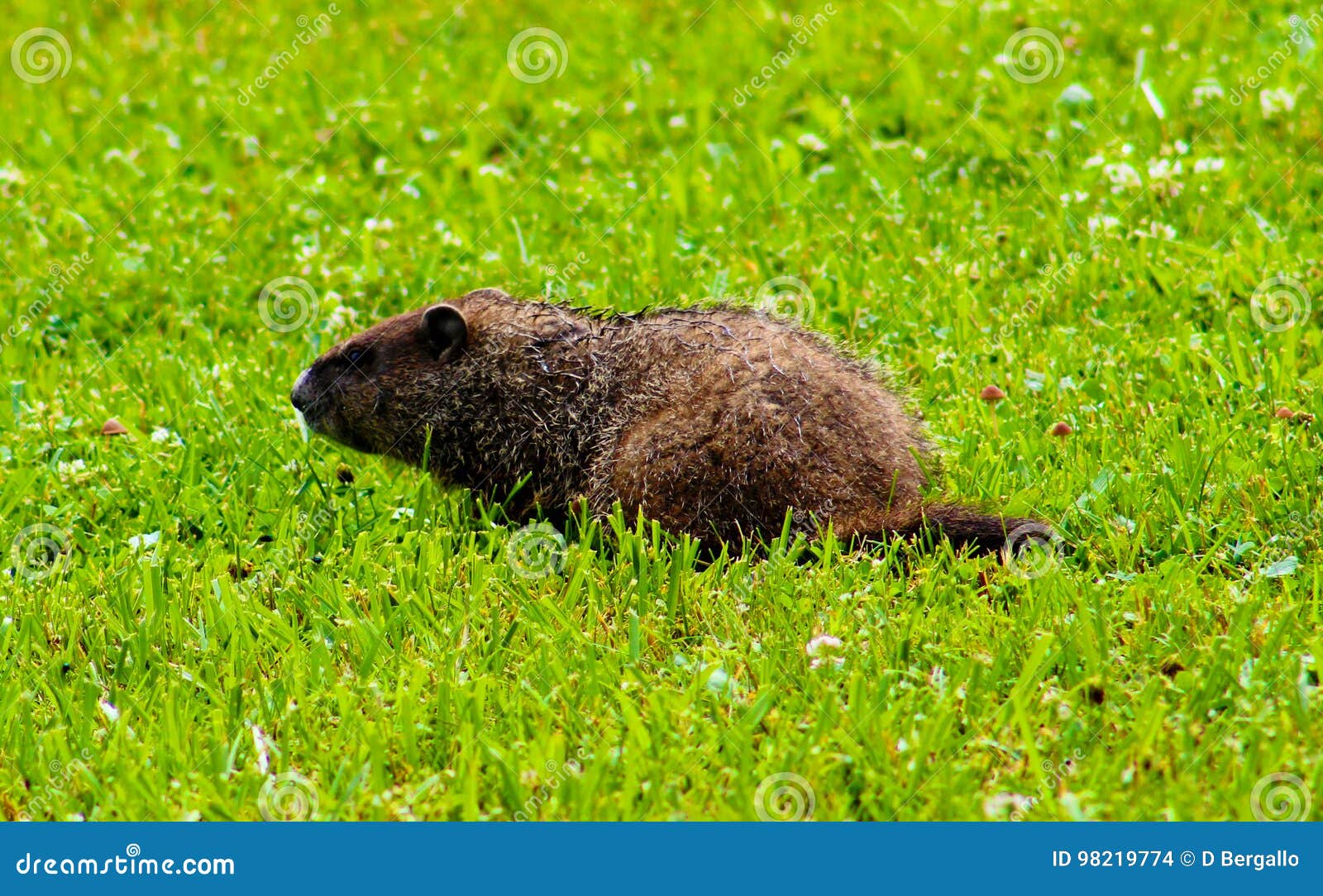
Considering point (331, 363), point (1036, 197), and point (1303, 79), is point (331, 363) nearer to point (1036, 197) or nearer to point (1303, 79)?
point (1036, 197)

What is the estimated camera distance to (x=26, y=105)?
34.0ft

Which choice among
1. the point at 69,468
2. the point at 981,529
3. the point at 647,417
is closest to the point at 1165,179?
the point at 981,529

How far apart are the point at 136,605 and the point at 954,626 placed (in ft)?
9.16

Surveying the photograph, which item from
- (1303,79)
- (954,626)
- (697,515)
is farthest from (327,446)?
(1303,79)

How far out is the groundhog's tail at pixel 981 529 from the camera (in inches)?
189

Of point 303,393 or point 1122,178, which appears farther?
point 1122,178

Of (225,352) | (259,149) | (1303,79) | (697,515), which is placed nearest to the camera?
(697,515)
